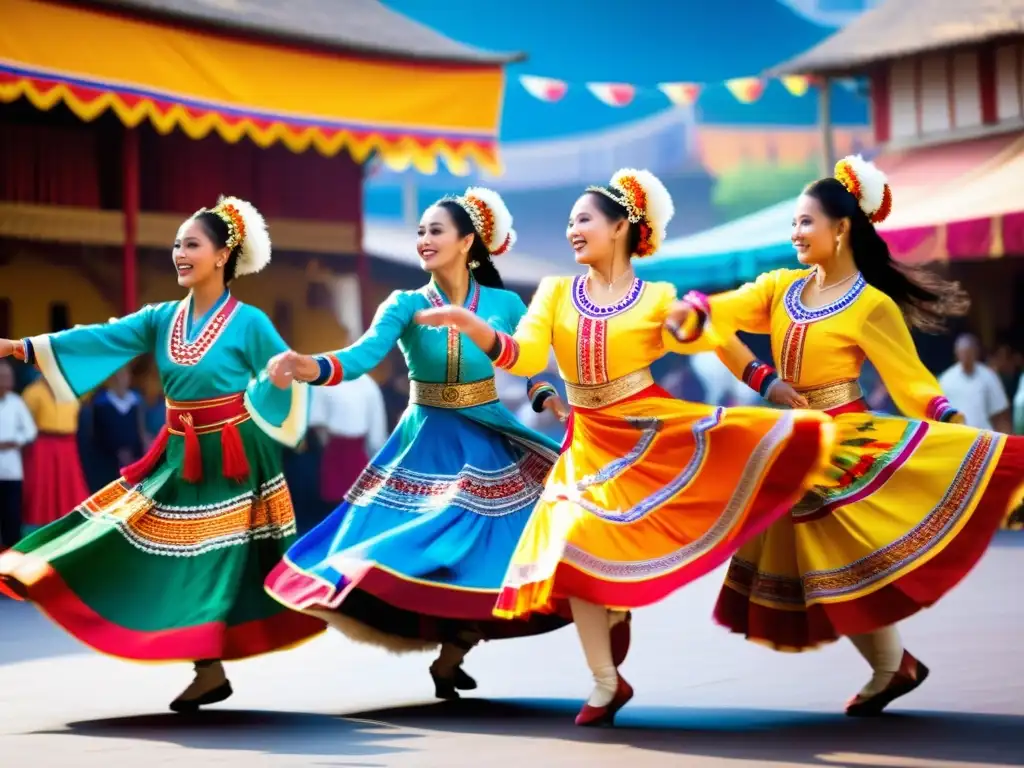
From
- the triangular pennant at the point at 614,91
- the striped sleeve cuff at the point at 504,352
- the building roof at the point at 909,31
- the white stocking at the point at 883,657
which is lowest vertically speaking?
the white stocking at the point at 883,657

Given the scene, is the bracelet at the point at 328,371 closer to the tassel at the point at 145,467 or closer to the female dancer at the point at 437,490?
the female dancer at the point at 437,490

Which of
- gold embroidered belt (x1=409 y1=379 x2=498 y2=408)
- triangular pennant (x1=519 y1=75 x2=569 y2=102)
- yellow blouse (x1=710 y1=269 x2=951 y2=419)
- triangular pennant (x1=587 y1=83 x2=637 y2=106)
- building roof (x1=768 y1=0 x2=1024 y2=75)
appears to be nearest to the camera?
yellow blouse (x1=710 y1=269 x2=951 y2=419)

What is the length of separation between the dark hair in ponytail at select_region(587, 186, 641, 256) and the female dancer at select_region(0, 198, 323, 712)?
3.42 feet

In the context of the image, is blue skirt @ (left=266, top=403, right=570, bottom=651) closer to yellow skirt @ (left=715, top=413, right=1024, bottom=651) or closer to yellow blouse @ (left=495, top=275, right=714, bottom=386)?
yellow blouse @ (left=495, top=275, right=714, bottom=386)

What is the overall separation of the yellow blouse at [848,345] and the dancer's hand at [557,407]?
57 centimetres

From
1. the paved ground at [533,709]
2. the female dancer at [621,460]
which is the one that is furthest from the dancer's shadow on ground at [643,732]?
the female dancer at [621,460]

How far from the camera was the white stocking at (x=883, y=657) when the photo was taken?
5305 mm

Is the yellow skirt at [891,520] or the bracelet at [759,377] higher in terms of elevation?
the bracelet at [759,377]

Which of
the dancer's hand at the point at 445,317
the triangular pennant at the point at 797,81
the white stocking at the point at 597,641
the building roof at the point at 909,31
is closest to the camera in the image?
the dancer's hand at the point at 445,317

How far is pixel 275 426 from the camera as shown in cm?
555

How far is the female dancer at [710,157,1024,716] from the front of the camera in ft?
16.9

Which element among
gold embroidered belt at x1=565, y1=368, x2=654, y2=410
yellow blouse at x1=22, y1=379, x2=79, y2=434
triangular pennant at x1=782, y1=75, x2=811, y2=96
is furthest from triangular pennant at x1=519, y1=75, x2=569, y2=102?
gold embroidered belt at x1=565, y1=368, x2=654, y2=410

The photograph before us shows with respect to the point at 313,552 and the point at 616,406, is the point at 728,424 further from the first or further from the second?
the point at 313,552

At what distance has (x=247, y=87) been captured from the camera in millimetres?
11781
